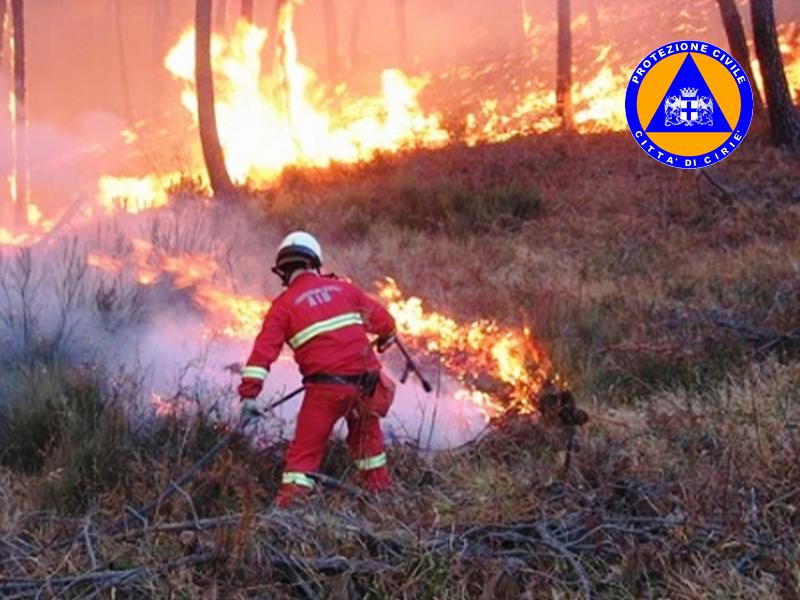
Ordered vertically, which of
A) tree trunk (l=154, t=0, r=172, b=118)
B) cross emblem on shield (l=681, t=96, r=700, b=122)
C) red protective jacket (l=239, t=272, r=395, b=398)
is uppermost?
tree trunk (l=154, t=0, r=172, b=118)

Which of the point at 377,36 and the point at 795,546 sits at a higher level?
the point at 377,36

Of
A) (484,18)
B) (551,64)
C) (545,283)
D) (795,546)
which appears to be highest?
(484,18)

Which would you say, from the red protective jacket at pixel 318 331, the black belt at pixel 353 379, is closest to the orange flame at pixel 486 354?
the black belt at pixel 353 379

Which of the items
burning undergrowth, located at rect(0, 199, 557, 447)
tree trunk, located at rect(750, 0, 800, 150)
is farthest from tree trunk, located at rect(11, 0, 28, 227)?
tree trunk, located at rect(750, 0, 800, 150)

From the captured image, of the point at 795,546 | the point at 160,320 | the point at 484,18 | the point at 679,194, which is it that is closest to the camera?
the point at 795,546

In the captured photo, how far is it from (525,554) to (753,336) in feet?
10.9

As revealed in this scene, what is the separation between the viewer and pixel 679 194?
11.3 metres

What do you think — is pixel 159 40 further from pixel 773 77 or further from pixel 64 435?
pixel 64 435

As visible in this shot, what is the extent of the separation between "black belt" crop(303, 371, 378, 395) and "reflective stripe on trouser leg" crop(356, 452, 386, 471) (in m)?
0.37

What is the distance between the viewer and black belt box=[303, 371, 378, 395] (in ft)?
15.9

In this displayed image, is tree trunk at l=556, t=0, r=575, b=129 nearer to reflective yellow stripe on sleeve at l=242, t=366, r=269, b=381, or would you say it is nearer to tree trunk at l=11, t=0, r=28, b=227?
tree trunk at l=11, t=0, r=28, b=227

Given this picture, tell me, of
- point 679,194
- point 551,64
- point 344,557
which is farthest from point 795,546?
point 551,64

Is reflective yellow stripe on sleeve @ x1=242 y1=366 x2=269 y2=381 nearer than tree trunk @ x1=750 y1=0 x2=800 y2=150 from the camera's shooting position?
Yes

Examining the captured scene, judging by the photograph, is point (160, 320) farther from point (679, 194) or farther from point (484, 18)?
point (484, 18)
